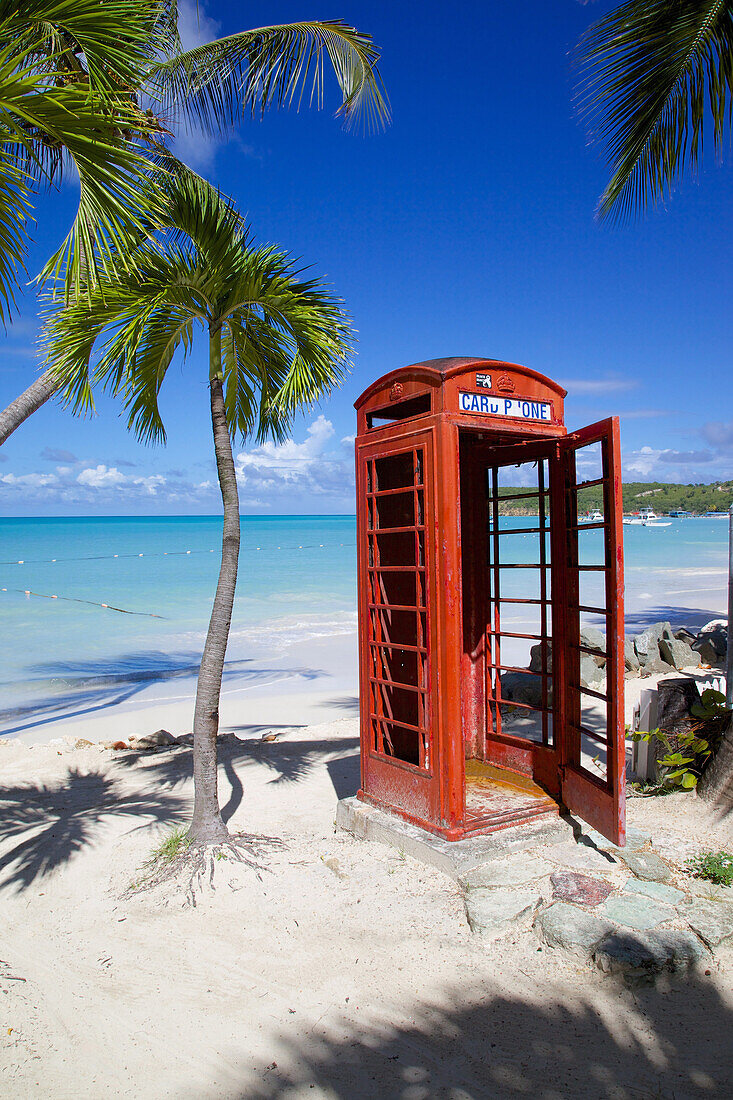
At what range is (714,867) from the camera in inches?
169

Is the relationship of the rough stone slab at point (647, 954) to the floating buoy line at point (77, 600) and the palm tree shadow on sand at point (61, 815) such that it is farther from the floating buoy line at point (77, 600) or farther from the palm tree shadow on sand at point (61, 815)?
the floating buoy line at point (77, 600)

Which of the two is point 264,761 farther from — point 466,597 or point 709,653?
point 709,653

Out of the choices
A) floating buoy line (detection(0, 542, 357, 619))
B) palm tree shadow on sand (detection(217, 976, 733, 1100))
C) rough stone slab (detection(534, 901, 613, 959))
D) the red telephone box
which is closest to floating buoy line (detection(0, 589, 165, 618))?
floating buoy line (detection(0, 542, 357, 619))

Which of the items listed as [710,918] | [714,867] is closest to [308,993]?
[710,918]

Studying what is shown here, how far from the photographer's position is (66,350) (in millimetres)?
4824

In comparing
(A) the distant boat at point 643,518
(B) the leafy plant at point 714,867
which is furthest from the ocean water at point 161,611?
(A) the distant boat at point 643,518

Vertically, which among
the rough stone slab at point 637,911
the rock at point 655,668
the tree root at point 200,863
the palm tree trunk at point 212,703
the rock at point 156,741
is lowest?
the rock at point 156,741

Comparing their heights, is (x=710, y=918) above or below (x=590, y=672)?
below

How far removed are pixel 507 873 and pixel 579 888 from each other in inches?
16.8

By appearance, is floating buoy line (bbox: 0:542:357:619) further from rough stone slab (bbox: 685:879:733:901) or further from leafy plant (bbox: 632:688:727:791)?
rough stone slab (bbox: 685:879:733:901)

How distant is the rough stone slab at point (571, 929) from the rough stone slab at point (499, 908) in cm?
10

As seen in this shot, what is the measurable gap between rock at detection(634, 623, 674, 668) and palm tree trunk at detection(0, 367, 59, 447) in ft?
29.2

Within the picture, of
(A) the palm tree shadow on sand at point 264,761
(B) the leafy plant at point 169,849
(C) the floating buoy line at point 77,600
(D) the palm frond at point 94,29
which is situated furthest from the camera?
(C) the floating buoy line at point 77,600

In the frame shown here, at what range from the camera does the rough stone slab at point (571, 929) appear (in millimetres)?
3676
